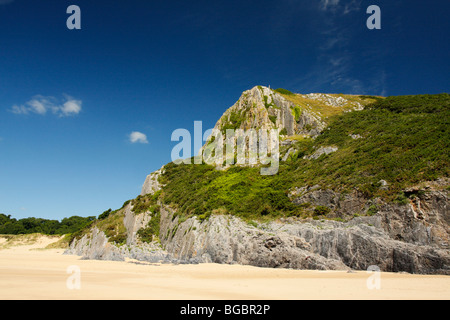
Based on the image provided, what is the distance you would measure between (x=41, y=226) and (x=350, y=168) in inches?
3396

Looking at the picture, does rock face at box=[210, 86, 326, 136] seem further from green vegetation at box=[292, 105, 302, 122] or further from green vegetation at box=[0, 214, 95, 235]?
green vegetation at box=[0, 214, 95, 235]

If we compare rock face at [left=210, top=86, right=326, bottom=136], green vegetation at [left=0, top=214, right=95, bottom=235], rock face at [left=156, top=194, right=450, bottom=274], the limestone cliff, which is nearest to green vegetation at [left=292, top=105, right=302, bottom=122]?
rock face at [left=210, top=86, right=326, bottom=136]

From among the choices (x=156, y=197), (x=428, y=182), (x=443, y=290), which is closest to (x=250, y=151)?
(x=156, y=197)

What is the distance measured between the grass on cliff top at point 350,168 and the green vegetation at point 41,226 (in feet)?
161

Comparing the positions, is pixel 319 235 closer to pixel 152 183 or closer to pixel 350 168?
pixel 350 168

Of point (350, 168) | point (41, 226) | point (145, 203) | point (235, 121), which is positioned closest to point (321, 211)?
point (350, 168)

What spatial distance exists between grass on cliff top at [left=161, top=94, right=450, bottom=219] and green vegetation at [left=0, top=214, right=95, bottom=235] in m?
49.1

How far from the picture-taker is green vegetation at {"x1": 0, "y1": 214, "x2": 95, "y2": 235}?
6921 centimetres

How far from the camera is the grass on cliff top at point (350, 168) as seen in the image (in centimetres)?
1881

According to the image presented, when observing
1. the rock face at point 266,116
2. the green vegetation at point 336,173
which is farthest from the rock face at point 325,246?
the rock face at point 266,116

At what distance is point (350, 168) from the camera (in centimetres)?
2297

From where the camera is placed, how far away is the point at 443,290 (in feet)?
26.3
